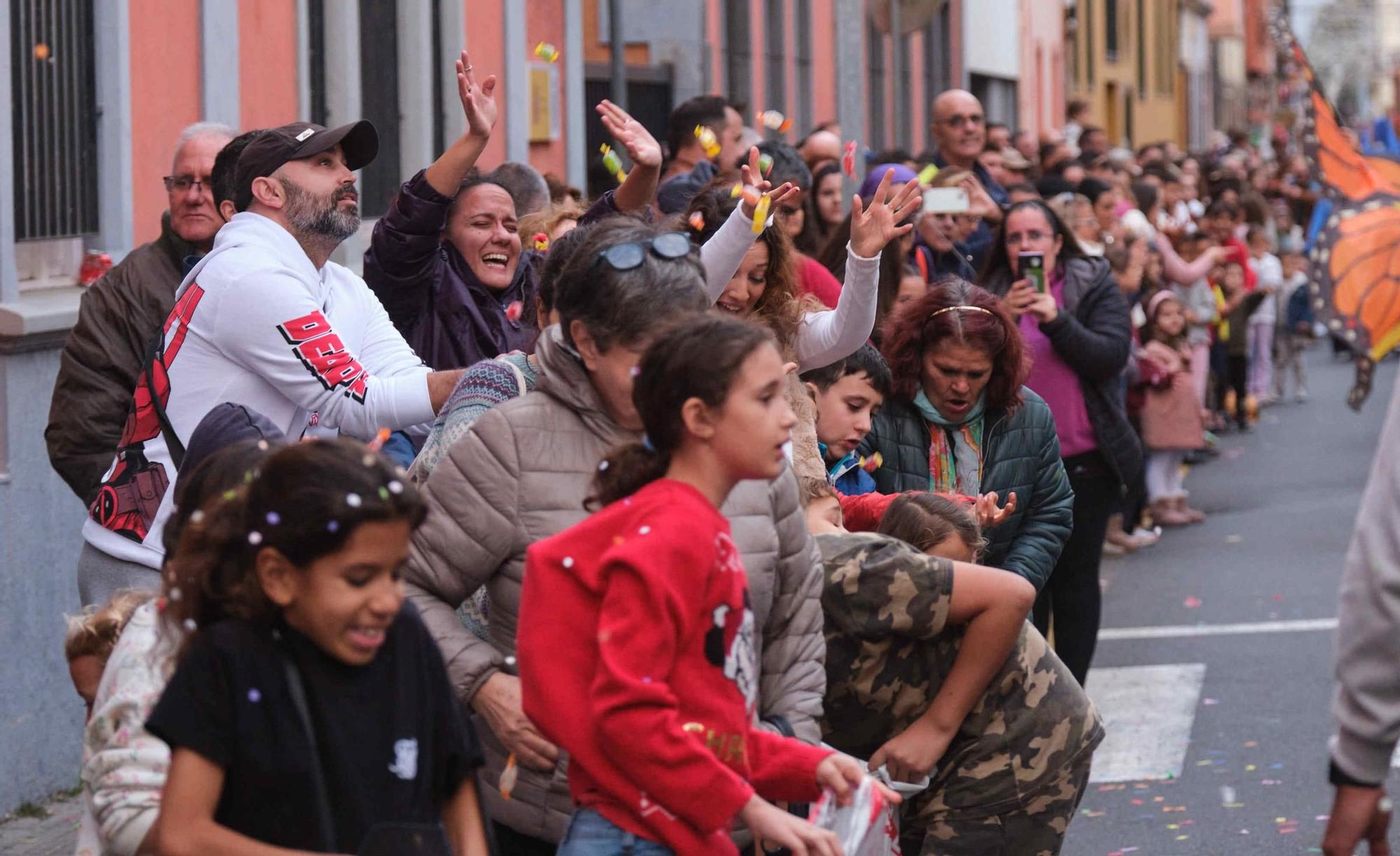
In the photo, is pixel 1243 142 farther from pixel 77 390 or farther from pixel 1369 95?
pixel 1369 95

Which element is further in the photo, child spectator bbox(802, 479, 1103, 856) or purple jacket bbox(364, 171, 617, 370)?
purple jacket bbox(364, 171, 617, 370)

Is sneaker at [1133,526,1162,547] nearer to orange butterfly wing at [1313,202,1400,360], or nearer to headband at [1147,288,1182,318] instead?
headband at [1147,288,1182,318]

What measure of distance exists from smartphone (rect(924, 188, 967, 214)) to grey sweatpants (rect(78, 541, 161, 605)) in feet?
15.9

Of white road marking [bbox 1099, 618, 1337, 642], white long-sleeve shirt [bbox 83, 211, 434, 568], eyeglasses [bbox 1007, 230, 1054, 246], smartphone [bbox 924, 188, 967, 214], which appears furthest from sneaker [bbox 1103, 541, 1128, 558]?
white long-sleeve shirt [bbox 83, 211, 434, 568]

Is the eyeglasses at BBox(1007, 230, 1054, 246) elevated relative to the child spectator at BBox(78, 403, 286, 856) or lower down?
elevated

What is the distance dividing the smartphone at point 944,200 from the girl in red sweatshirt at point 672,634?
5.62 m

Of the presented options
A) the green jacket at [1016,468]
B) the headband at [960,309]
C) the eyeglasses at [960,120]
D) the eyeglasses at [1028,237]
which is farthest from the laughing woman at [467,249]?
the eyeglasses at [960,120]

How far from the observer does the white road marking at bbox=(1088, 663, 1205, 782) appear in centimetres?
774

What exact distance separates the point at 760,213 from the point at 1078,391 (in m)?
3.51

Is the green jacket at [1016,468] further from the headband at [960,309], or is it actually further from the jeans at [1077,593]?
the jeans at [1077,593]

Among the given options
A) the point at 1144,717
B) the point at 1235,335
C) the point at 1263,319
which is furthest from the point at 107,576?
the point at 1263,319

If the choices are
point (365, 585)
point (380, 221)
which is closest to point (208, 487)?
point (365, 585)

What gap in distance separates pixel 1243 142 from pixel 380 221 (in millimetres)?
31842

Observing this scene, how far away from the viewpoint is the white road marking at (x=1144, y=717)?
305 inches
